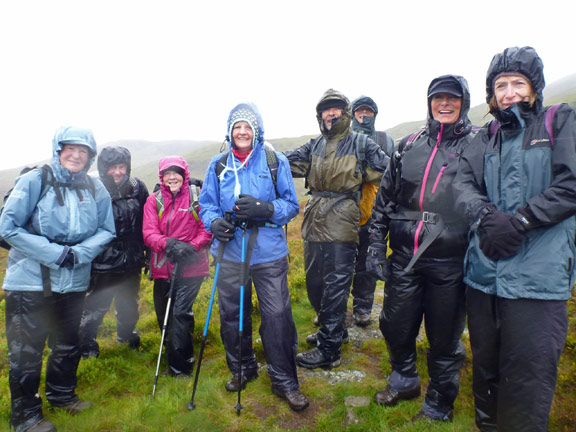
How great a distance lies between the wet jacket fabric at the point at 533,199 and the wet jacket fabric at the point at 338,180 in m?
2.12

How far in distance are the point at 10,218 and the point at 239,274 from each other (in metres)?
2.84

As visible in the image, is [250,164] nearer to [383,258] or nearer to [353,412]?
[383,258]

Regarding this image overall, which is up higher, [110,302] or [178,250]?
[178,250]

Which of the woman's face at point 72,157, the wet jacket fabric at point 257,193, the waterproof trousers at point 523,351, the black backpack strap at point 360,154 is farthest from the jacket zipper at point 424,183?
the woman's face at point 72,157

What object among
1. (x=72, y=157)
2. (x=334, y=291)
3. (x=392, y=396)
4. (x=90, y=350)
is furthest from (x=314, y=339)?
(x=72, y=157)

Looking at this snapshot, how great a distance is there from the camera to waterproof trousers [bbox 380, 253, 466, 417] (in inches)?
145

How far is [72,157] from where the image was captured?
430cm

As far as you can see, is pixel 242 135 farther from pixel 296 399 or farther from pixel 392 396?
pixel 392 396

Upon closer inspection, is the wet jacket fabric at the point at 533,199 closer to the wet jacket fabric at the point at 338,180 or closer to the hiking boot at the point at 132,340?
the wet jacket fabric at the point at 338,180

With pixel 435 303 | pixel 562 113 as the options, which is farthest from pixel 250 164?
pixel 562 113

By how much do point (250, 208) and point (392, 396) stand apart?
123 inches

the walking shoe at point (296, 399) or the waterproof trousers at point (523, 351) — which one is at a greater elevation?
the waterproof trousers at point (523, 351)

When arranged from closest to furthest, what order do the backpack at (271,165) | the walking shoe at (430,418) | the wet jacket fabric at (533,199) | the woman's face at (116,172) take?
1. the wet jacket fabric at (533,199)
2. the walking shoe at (430,418)
3. the backpack at (271,165)
4. the woman's face at (116,172)

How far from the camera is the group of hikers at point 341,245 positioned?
282cm
